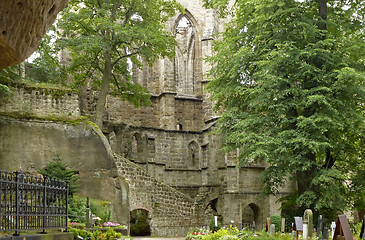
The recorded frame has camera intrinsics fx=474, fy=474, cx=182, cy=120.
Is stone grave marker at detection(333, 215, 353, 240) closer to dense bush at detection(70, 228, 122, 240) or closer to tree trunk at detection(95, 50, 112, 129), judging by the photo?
dense bush at detection(70, 228, 122, 240)

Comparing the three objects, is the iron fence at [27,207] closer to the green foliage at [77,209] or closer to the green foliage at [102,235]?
the green foliage at [102,235]

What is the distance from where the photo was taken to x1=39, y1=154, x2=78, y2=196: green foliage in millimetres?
17812

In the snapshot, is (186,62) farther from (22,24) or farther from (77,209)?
(22,24)

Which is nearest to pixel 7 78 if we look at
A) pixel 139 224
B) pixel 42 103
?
pixel 42 103

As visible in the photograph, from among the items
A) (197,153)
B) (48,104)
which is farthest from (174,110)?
(48,104)

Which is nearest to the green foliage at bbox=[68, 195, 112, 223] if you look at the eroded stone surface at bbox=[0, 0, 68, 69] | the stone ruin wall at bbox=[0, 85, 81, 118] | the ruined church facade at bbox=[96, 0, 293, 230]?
the stone ruin wall at bbox=[0, 85, 81, 118]

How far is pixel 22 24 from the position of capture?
427 centimetres

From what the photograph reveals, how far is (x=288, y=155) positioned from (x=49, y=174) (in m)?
8.93

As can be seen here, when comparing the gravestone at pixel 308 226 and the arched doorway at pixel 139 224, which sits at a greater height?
the gravestone at pixel 308 226

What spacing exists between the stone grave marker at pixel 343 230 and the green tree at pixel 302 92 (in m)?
7.13

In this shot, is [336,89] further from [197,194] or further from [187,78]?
[187,78]

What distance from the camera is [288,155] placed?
17.5m

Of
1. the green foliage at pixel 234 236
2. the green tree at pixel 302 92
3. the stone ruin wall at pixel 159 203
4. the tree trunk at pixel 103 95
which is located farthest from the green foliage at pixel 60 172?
the green tree at pixel 302 92

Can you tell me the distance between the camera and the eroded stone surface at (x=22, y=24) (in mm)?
4031
